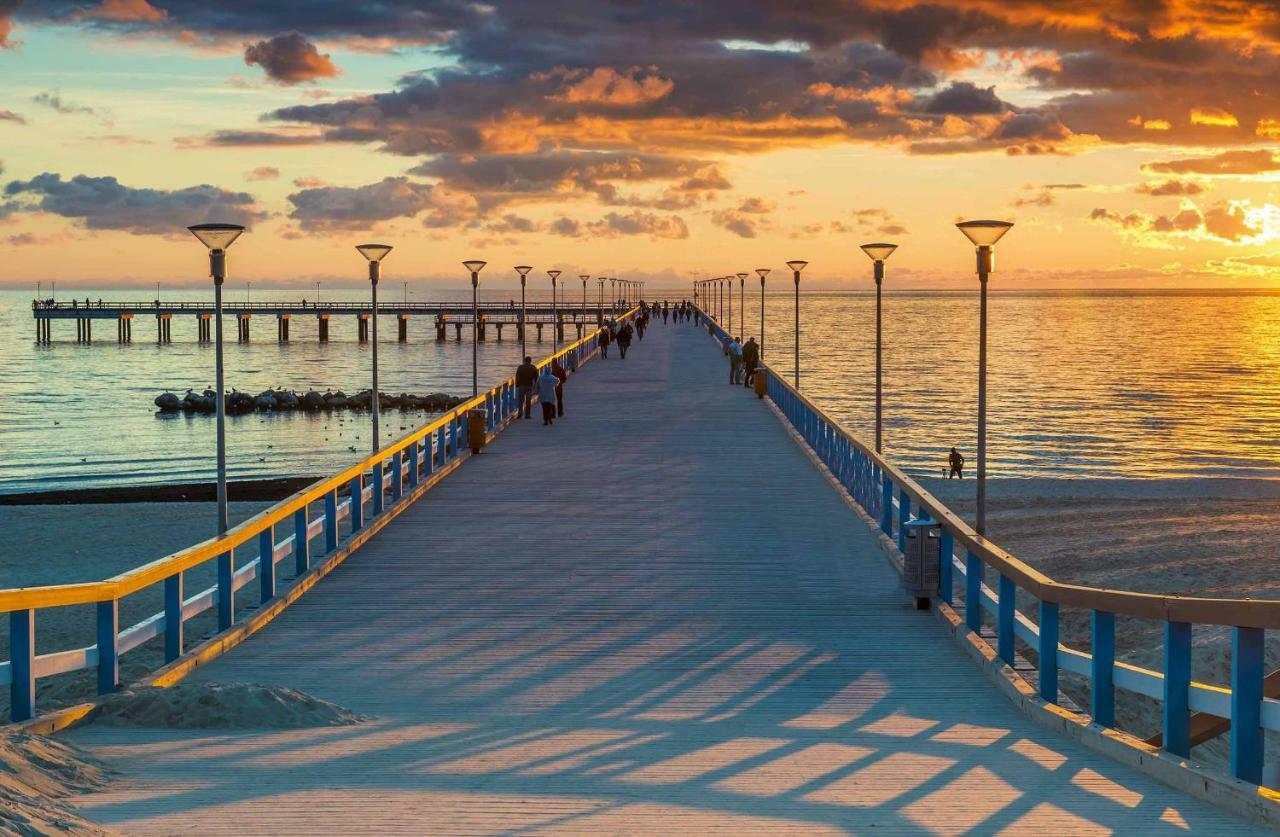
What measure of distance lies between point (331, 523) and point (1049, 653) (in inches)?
280

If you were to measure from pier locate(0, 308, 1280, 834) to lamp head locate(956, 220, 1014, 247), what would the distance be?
7.95 feet

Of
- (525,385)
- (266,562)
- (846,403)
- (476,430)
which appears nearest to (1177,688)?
(266,562)

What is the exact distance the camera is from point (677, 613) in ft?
36.9

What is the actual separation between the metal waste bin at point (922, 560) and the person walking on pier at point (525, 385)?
16.0 meters

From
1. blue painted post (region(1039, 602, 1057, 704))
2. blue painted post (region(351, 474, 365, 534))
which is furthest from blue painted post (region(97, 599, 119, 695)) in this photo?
blue painted post (region(351, 474, 365, 534))

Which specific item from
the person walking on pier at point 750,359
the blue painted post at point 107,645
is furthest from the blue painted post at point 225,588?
the person walking on pier at point 750,359

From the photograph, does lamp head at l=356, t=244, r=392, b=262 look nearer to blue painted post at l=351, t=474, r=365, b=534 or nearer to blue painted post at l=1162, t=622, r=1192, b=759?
blue painted post at l=351, t=474, r=365, b=534

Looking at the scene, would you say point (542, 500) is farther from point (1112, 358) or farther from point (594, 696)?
point (1112, 358)

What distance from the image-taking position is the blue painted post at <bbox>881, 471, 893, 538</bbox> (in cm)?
1432

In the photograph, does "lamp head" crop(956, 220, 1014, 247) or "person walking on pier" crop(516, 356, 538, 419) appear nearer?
"lamp head" crop(956, 220, 1014, 247)

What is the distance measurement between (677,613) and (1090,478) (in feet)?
107

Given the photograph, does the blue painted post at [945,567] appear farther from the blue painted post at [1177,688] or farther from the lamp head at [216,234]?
the lamp head at [216,234]

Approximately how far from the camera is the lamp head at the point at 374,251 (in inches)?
853

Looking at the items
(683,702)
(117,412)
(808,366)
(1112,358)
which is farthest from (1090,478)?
(1112,358)
